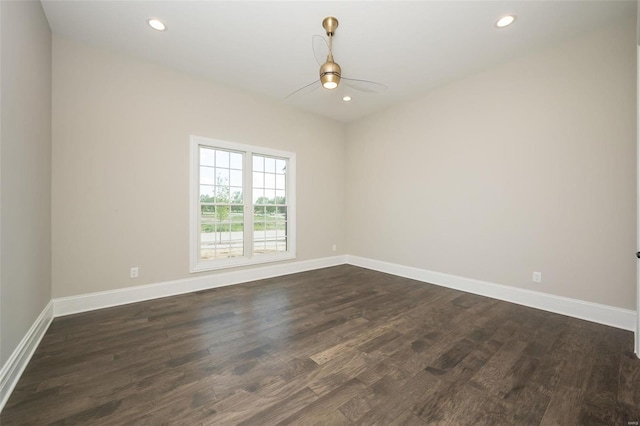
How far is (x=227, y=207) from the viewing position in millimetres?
4223

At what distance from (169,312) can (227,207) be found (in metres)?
1.76

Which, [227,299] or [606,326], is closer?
[606,326]

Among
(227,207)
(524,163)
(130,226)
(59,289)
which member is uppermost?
(524,163)

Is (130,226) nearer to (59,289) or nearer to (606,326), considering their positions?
(59,289)

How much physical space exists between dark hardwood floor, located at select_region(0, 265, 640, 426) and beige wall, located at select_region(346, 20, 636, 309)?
662mm

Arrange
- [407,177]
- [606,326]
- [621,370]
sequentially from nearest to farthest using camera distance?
1. [621,370]
2. [606,326]
3. [407,177]

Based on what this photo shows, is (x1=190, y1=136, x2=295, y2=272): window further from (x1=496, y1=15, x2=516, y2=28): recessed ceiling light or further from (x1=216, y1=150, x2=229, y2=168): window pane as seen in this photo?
(x1=496, y1=15, x2=516, y2=28): recessed ceiling light

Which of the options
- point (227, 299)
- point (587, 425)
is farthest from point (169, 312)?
point (587, 425)

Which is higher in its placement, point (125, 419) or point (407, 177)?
point (407, 177)

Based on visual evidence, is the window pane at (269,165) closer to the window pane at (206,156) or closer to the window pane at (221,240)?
the window pane at (206,156)

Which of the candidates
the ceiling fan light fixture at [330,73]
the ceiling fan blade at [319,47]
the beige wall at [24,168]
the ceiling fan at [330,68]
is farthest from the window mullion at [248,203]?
the beige wall at [24,168]

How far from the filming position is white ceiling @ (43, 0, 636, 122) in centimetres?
248

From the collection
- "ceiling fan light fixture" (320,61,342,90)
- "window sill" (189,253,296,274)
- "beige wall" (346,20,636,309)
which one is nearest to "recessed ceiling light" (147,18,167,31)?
"ceiling fan light fixture" (320,61,342,90)

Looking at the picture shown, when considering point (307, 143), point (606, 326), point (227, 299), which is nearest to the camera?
point (606, 326)
